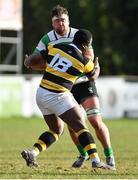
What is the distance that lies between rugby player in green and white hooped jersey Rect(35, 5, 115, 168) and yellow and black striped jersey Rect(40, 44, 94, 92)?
17 centimetres

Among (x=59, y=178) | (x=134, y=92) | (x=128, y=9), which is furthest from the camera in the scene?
(x=128, y=9)

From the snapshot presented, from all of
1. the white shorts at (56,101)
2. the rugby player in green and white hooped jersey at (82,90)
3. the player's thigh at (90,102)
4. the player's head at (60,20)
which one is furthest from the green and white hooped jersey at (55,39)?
the player's thigh at (90,102)

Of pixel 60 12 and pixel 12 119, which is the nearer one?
pixel 60 12

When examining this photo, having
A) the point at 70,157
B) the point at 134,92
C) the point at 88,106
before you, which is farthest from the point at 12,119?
the point at 88,106

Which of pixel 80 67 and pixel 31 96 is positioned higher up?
pixel 80 67

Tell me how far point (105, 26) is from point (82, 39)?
40.5 m

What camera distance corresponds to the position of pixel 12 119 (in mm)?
28922

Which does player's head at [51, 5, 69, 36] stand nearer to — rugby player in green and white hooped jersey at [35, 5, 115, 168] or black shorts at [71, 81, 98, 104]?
rugby player in green and white hooped jersey at [35, 5, 115, 168]

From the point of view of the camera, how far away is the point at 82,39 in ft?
34.9

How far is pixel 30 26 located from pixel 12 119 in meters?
23.7

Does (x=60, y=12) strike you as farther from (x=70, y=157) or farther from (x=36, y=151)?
(x=70, y=157)

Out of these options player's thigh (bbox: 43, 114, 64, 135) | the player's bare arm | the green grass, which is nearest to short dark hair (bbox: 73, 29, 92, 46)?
the player's bare arm

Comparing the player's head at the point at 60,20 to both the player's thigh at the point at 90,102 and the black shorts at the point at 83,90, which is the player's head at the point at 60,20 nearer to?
the black shorts at the point at 83,90

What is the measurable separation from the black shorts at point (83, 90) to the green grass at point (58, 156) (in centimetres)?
105
